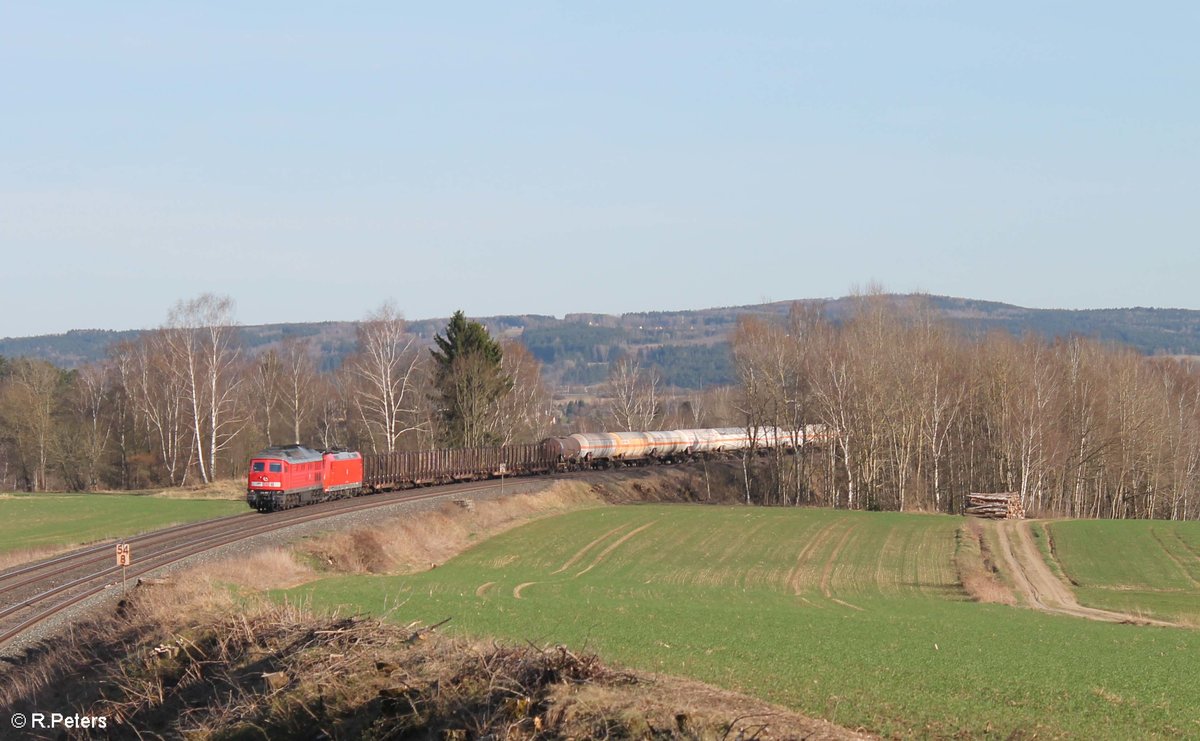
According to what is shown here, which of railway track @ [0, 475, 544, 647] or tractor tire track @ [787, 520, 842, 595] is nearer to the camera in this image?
railway track @ [0, 475, 544, 647]

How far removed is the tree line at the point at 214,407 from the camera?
80500 mm

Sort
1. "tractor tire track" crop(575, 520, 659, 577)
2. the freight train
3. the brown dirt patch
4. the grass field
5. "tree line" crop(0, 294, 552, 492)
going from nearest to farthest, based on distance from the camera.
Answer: the grass field → the brown dirt patch → "tractor tire track" crop(575, 520, 659, 577) → the freight train → "tree line" crop(0, 294, 552, 492)

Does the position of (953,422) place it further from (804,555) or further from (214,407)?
(214,407)

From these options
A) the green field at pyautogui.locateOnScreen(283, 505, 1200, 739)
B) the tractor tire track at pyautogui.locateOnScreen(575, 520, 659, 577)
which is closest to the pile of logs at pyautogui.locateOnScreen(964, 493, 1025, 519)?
the green field at pyautogui.locateOnScreen(283, 505, 1200, 739)

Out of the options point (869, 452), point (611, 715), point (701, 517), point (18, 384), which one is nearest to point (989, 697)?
point (611, 715)

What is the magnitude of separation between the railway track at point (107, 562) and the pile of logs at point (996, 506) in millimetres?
33483

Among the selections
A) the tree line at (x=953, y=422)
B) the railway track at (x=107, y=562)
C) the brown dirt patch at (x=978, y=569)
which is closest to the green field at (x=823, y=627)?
the brown dirt patch at (x=978, y=569)

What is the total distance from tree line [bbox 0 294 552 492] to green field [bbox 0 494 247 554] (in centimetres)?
1582

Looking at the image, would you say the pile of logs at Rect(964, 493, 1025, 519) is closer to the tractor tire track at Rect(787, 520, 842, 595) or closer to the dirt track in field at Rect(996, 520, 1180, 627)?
the dirt track in field at Rect(996, 520, 1180, 627)

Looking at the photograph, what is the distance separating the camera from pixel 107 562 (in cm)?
3412

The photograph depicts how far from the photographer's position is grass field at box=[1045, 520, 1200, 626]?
3447 centimetres

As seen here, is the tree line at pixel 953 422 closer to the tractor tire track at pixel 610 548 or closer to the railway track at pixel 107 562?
the tractor tire track at pixel 610 548

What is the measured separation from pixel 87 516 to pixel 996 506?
163 feet

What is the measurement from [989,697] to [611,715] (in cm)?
665
